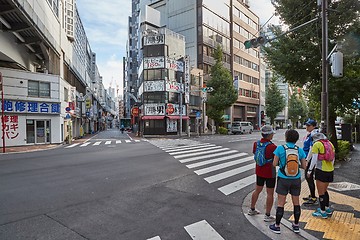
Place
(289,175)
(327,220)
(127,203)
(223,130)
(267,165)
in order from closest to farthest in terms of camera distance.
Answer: (289,175) < (267,165) < (327,220) < (127,203) < (223,130)

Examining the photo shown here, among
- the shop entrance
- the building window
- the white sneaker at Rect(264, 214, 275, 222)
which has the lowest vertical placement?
the white sneaker at Rect(264, 214, 275, 222)

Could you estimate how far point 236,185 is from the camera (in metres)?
7.49

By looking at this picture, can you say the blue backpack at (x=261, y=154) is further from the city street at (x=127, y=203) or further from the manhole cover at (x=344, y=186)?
the manhole cover at (x=344, y=186)

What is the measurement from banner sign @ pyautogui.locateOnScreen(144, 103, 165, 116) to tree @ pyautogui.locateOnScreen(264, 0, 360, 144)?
76.3 feet

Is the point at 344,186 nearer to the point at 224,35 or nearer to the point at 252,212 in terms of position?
the point at 252,212

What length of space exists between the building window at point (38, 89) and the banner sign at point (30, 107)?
87 centimetres

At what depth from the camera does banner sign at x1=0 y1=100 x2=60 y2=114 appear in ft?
64.8

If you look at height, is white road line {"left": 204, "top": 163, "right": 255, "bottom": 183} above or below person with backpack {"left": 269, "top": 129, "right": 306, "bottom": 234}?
below

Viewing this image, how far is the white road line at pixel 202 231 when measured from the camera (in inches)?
157

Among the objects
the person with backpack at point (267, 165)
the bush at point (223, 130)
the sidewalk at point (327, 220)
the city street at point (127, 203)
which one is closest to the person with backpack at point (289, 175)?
the sidewalk at point (327, 220)

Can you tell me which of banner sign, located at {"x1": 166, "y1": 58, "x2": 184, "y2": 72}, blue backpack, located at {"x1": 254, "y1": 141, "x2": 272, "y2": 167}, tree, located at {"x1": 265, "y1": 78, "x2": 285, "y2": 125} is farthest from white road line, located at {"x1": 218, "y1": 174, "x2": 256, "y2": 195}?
tree, located at {"x1": 265, "y1": 78, "x2": 285, "y2": 125}

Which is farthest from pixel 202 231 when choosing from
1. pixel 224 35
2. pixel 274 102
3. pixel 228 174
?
pixel 274 102

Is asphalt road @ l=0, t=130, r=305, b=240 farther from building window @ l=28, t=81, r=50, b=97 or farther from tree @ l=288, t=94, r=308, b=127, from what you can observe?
tree @ l=288, t=94, r=308, b=127

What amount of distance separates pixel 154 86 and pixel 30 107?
16938 millimetres
